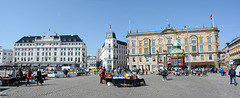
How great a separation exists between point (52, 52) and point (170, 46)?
185ft

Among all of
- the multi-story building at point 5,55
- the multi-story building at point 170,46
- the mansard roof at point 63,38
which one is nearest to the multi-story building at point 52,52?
the mansard roof at point 63,38

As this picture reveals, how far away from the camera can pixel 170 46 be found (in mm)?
58062

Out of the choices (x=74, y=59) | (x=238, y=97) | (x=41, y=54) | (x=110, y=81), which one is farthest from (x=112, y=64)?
(x=238, y=97)

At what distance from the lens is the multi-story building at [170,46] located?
179 feet

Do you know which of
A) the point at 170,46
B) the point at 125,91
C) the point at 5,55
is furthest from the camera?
the point at 5,55

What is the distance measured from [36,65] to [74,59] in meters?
18.7

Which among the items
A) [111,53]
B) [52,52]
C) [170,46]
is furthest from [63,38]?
[170,46]

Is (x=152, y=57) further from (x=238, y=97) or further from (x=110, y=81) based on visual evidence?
(x=238, y=97)

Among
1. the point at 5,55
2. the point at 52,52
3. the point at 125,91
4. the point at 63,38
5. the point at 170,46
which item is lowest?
the point at 125,91

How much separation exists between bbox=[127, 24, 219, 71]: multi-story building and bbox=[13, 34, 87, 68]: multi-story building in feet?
107

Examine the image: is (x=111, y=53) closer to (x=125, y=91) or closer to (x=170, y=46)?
(x=170, y=46)

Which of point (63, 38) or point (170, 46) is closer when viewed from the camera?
point (170, 46)

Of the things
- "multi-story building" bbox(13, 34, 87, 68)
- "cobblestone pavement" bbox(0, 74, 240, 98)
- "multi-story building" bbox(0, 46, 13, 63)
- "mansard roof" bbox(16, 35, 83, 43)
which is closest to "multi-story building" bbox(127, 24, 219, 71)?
"multi-story building" bbox(13, 34, 87, 68)

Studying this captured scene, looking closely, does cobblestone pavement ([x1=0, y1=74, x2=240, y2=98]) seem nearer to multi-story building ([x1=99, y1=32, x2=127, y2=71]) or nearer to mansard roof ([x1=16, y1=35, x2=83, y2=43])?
multi-story building ([x1=99, y1=32, x2=127, y2=71])
